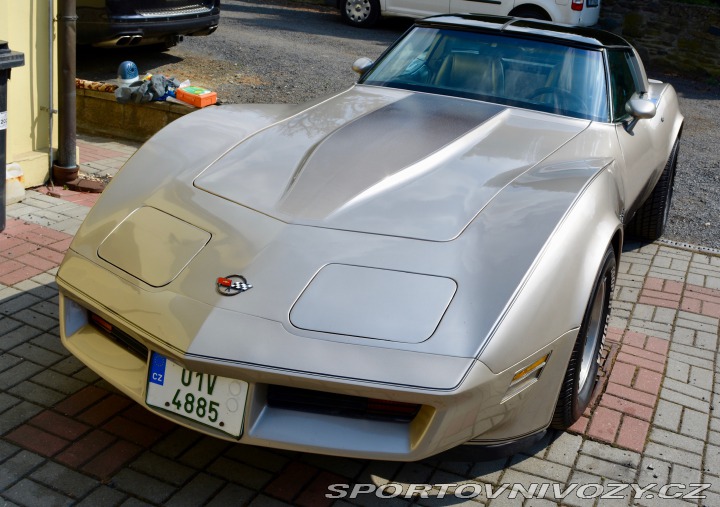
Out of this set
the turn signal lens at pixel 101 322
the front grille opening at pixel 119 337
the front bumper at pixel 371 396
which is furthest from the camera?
the turn signal lens at pixel 101 322

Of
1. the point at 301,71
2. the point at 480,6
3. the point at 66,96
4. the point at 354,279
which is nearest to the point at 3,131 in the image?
the point at 66,96

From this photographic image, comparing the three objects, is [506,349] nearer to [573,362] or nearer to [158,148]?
[573,362]

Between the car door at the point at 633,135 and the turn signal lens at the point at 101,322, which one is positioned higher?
the car door at the point at 633,135

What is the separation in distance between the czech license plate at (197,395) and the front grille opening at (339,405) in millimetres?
120

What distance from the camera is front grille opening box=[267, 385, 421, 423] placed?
272cm

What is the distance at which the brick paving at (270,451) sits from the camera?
118 inches

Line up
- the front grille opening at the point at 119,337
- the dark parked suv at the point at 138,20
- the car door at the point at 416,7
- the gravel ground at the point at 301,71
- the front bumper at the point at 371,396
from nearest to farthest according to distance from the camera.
A: 1. the front bumper at the point at 371,396
2. the front grille opening at the point at 119,337
3. the gravel ground at the point at 301,71
4. the dark parked suv at the point at 138,20
5. the car door at the point at 416,7

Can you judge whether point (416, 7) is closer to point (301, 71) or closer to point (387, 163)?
point (301, 71)

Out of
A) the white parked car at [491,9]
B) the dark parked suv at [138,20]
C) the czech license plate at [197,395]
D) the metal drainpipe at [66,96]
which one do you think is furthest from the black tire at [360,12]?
the czech license plate at [197,395]

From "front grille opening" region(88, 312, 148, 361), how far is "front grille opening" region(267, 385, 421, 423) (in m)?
0.53

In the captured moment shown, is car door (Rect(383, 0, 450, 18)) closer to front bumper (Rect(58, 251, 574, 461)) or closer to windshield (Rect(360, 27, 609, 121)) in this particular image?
windshield (Rect(360, 27, 609, 121))

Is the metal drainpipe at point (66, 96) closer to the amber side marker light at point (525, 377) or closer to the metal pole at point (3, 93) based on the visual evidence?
the metal pole at point (3, 93)

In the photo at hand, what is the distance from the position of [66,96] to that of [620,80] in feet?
11.4

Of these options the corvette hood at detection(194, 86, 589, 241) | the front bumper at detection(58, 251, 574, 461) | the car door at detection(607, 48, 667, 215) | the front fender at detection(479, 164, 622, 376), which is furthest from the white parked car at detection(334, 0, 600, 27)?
the front bumper at detection(58, 251, 574, 461)
